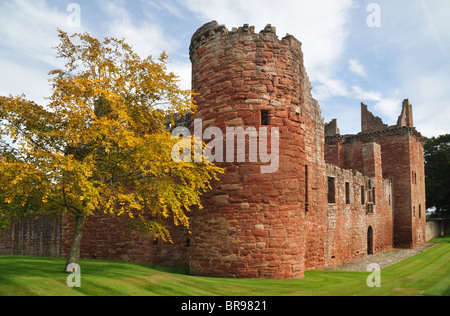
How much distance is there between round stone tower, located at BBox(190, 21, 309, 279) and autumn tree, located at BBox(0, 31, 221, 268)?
1069mm

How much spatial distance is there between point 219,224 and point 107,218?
25.6 feet

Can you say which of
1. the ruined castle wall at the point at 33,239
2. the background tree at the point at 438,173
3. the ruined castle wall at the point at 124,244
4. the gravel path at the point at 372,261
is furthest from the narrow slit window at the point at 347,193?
the background tree at the point at 438,173

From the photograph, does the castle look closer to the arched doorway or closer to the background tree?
the arched doorway

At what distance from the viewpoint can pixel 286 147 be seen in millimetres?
10836

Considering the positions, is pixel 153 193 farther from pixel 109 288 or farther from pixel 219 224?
pixel 109 288

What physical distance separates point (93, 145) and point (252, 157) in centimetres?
439

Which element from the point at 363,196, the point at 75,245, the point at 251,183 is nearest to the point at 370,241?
the point at 363,196

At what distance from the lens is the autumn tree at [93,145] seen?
8.09 metres

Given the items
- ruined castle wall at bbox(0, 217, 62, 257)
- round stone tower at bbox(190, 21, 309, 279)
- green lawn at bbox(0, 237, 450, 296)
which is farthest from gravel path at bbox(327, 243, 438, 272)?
ruined castle wall at bbox(0, 217, 62, 257)

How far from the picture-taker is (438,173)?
45594 mm

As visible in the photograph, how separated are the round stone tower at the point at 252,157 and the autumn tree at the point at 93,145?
1069 mm

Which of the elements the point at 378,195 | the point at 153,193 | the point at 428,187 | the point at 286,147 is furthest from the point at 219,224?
the point at 428,187

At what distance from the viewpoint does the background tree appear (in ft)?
145

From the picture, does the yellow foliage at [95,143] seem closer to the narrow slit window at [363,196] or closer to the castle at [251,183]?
the castle at [251,183]
